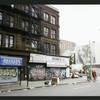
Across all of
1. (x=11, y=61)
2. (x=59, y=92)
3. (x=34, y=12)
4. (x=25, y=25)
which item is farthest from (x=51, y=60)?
(x=59, y=92)

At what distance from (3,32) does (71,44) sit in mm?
161097

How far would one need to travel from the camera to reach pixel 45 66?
41219mm

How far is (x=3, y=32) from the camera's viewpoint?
33.7 m

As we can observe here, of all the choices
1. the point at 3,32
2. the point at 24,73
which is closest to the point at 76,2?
the point at 3,32

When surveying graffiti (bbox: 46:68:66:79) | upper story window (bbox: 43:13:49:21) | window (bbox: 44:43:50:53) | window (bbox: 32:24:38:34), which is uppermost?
upper story window (bbox: 43:13:49:21)

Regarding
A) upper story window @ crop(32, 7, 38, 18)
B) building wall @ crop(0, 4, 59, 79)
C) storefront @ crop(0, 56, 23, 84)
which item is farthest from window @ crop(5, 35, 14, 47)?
upper story window @ crop(32, 7, 38, 18)

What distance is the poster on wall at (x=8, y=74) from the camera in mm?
25078

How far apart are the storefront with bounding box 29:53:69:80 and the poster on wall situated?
428 inches

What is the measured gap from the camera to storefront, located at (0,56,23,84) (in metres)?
25.2

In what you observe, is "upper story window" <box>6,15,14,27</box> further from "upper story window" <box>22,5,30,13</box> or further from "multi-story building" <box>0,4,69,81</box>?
"upper story window" <box>22,5,30,13</box>

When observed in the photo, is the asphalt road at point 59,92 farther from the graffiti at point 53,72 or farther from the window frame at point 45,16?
the window frame at point 45,16

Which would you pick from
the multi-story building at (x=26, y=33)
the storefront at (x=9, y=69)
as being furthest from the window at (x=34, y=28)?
the storefront at (x=9, y=69)

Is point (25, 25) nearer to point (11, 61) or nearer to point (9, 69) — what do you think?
point (11, 61)

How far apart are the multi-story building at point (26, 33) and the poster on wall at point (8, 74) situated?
392mm
